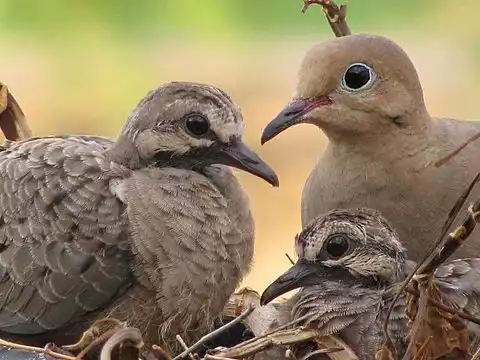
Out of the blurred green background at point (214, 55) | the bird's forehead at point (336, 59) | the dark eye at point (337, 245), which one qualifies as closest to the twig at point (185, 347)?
the dark eye at point (337, 245)

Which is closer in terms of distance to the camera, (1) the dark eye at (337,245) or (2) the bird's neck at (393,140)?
(1) the dark eye at (337,245)

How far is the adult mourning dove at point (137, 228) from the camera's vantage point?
302 centimetres

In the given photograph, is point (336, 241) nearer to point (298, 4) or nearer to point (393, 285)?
point (393, 285)

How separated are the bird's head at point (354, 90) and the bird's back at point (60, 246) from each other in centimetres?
44

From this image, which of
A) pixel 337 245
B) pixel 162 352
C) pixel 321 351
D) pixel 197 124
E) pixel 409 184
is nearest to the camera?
pixel 162 352

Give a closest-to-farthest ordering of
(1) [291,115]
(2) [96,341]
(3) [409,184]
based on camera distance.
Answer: (2) [96,341] → (1) [291,115] → (3) [409,184]

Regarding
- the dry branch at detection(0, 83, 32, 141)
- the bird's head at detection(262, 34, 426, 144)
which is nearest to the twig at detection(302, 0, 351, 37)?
the bird's head at detection(262, 34, 426, 144)

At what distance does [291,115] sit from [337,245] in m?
0.41

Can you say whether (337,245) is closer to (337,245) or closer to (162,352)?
(337,245)

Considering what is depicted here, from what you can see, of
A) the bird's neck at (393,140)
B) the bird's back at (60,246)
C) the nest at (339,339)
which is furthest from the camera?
the bird's neck at (393,140)

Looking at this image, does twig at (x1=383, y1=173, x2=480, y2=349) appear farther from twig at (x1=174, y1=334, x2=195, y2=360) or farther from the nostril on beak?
the nostril on beak

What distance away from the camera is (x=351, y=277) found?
301cm

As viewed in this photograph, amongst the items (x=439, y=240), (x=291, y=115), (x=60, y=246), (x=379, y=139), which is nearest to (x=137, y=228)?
(x=60, y=246)

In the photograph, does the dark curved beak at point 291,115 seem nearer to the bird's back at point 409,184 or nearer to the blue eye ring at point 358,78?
the blue eye ring at point 358,78
